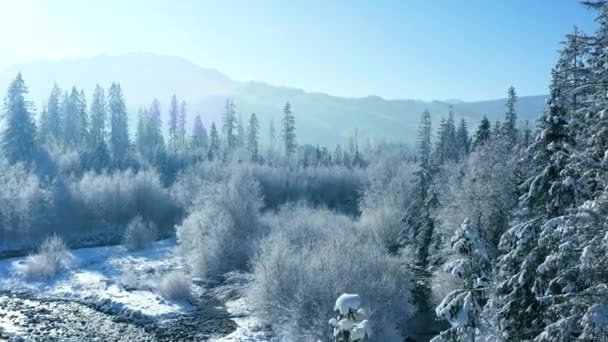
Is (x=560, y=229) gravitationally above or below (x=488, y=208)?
above

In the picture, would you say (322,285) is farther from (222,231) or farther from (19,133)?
(19,133)

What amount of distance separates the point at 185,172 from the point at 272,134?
184 ft

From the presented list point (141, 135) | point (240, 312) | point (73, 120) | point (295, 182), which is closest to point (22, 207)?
point (240, 312)

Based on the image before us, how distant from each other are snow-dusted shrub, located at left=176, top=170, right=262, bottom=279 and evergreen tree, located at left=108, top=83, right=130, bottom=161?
48.4m

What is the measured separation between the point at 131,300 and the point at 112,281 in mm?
6204

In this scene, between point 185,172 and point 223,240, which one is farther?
point 185,172

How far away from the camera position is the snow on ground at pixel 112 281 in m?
35.2

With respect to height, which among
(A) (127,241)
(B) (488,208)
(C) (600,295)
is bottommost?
(A) (127,241)

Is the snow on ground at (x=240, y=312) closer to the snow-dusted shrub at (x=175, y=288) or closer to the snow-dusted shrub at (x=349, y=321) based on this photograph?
the snow-dusted shrub at (x=175, y=288)

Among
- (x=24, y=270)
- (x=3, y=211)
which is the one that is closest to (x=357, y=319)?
(x=24, y=270)

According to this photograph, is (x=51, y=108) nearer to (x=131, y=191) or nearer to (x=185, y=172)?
(x=185, y=172)

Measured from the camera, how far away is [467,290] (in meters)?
11.6

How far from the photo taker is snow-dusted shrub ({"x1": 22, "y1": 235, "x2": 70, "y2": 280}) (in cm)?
4181

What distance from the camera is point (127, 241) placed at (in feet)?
178
